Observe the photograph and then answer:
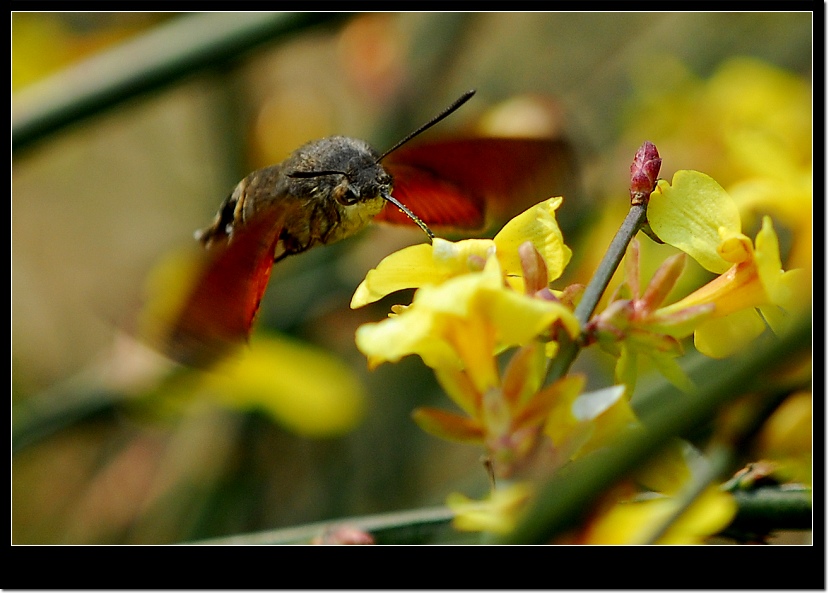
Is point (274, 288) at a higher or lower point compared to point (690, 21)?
lower

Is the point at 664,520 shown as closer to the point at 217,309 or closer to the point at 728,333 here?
the point at 728,333

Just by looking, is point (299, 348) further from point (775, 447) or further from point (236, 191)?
point (775, 447)

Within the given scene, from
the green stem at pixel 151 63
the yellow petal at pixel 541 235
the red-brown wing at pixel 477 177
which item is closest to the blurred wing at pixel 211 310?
the yellow petal at pixel 541 235

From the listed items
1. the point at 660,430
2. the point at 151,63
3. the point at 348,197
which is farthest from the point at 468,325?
the point at 151,63

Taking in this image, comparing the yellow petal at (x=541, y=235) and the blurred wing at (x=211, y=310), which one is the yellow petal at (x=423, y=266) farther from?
the blurred wing at (x=211, y=310)

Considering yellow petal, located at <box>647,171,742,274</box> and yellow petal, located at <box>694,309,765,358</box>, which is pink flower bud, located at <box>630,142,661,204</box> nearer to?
yellow petal, located at <box>647,171,742,274</box>

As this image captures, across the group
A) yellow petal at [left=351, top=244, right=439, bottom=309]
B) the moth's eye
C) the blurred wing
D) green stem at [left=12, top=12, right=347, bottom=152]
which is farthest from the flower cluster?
green stem at [left=12, top=12, right=347, bottom=152]

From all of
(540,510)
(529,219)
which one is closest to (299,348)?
(529,219)
